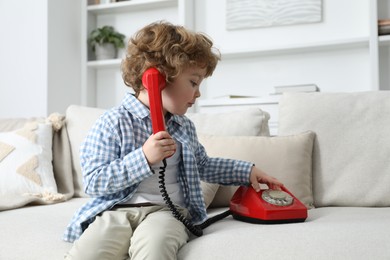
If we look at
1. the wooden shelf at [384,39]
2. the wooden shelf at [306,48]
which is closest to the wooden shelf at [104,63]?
the wooden shelf at [306,48]

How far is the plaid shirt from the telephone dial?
8cm

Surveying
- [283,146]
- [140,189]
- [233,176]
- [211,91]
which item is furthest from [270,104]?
[140,189]

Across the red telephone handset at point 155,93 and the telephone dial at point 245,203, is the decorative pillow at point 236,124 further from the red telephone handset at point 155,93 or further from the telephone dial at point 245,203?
the red telephone handset at point 155,93

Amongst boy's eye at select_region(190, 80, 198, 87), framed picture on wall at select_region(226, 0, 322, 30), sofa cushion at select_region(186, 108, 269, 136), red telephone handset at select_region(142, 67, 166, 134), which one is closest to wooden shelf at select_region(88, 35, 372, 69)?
framed picture on wall at select_region(226, 0, 322, 30)

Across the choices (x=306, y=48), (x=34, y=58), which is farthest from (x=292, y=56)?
(x=34, y=58)

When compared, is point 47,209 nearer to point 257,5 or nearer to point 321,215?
point 321,215

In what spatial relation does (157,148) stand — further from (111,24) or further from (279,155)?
(111,24)

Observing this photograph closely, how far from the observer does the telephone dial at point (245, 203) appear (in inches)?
48.7

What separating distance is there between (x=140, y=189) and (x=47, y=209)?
1.77 ft

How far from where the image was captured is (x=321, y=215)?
148 cm

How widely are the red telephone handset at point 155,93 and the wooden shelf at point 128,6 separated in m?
2.50

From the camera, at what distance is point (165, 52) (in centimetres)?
134

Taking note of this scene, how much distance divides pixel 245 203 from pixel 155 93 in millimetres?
421

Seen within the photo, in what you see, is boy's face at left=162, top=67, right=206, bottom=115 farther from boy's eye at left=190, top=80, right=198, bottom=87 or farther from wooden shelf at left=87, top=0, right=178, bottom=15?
wooden shelf at left=87, top=0, right=178, bottom=15
